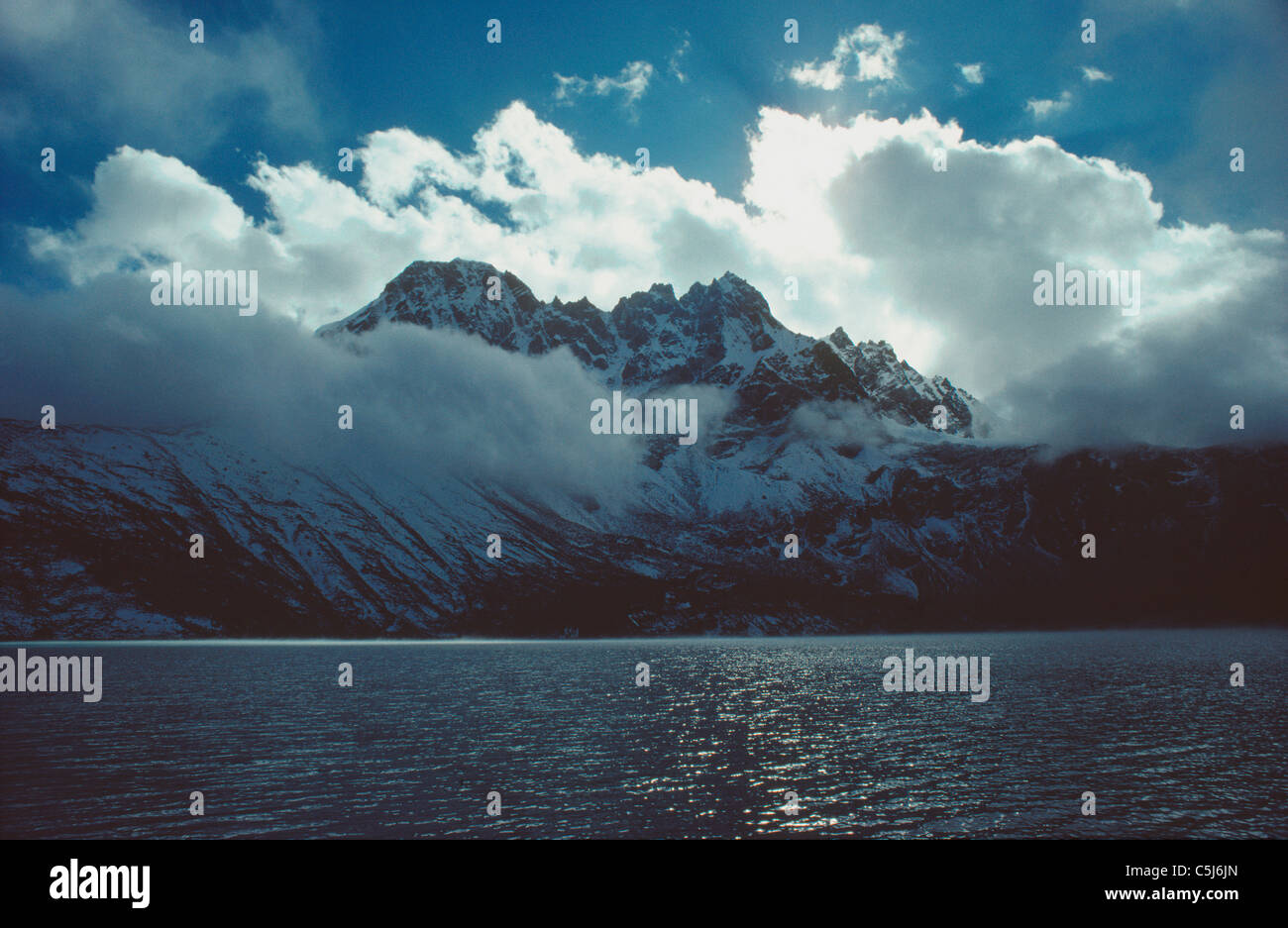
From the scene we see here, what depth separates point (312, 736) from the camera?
225 ft

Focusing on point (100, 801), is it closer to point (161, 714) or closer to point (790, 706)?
point (161, 714)

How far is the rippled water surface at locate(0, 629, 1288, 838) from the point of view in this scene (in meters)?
42.7

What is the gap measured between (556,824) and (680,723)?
124 ft

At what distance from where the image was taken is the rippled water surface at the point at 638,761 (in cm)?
4266

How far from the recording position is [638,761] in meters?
59.0

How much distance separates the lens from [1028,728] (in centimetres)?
7525

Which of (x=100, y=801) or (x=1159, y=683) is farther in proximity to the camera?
(x=1159, y=683)

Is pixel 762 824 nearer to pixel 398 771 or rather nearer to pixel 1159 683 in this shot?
pixel 398 771
